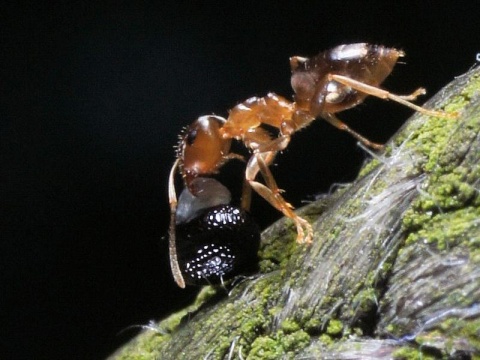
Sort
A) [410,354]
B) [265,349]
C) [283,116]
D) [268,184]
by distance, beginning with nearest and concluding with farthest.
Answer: [410,354]
[265,349]
[268,184]
[283,116]

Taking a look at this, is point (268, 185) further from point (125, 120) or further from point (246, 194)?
point (125, 120)

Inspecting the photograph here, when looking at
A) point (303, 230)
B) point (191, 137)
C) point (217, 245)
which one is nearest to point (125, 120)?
point (191, 137)

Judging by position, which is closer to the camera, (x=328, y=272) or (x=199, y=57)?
(x=328, y=272)

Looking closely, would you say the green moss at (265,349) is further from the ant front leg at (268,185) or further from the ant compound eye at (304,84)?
the ant compound eye at (304,84)

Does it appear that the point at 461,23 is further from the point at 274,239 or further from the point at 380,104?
the point at 274,239

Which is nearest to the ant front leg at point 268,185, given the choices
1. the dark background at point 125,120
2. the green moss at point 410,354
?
the green moss at point 410,354

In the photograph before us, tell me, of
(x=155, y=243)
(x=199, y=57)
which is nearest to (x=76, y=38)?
(x=199, y=57)

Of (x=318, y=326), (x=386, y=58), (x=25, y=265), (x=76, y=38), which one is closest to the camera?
(x=318, y=326)
